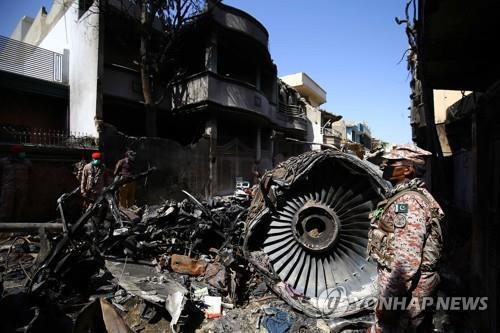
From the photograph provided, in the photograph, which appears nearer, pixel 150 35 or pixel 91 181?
pixel 91 181

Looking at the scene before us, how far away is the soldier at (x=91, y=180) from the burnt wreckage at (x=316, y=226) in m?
4.63

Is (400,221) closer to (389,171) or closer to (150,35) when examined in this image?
(389,171)

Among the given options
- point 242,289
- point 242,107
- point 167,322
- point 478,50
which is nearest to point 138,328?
point 167,322

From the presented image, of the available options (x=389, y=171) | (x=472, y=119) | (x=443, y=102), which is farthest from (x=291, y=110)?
(x=389, y=171)

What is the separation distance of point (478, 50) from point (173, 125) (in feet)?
37.5

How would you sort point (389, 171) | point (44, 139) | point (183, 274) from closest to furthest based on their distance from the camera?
point (389, 171) < point (183, 274) < point (44, 139)

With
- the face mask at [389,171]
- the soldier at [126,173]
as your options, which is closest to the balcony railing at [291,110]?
the soldier at [126,173]

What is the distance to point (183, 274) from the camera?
14.2ft

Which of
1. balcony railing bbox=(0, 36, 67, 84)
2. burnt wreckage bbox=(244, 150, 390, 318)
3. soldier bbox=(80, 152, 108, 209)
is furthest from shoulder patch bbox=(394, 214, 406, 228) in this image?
balcony railing bbox=(0, 36, 67, 84)

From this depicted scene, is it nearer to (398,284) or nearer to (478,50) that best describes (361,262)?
(398,284)

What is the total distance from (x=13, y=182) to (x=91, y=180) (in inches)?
62.6

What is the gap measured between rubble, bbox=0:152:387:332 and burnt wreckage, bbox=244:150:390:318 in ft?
0.06

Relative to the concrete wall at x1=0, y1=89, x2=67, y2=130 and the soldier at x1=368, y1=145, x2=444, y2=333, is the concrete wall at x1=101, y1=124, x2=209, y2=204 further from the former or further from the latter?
the soldier at x1=368, y1=145, x2=444, y2=333

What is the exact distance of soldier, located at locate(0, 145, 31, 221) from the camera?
6.14m
